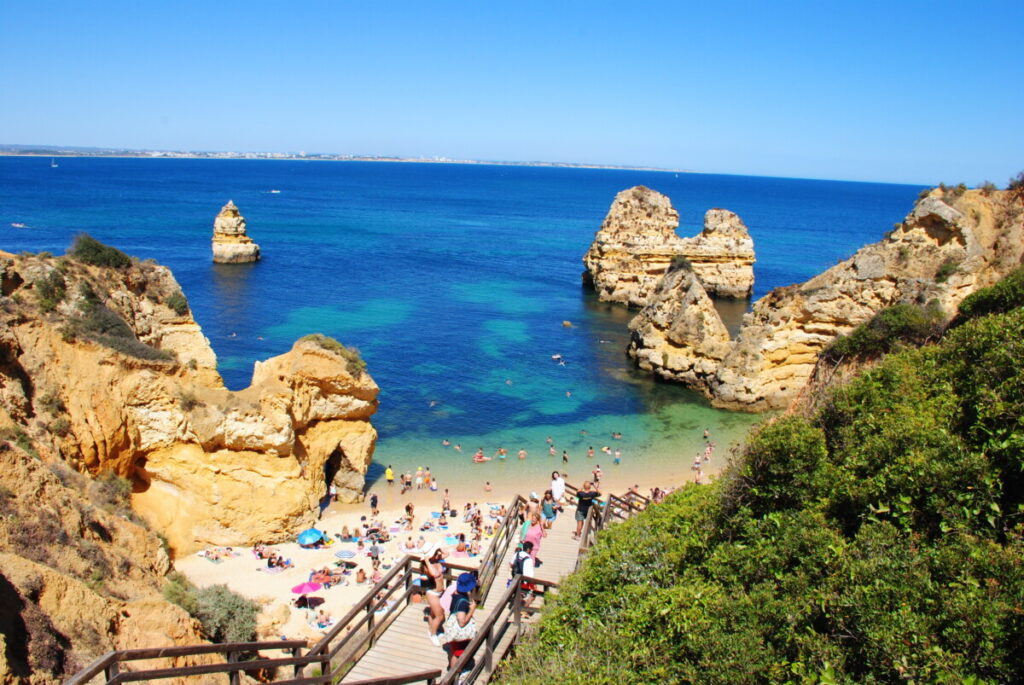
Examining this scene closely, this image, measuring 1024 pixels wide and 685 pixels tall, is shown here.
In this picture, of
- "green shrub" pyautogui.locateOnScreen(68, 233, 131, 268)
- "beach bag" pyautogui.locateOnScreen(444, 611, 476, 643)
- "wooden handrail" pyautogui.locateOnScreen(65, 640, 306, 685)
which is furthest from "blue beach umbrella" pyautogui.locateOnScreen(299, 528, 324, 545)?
"wooden handrail" pyautogui.locateOnScreen(65, 640, 306, 685)

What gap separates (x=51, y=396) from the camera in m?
17.8

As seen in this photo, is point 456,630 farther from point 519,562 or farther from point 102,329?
point 102,329

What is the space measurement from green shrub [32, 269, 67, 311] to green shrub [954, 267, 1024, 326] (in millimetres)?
24277

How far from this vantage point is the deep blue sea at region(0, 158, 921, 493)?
120ft

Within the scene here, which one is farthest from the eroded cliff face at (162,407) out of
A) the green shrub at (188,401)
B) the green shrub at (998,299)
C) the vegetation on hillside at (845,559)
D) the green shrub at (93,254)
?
the green shrub at (998,299)

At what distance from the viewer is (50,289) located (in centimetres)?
1980

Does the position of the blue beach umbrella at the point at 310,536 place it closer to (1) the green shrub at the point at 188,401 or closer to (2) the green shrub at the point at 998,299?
(1) the green shrub at the point at 188,401

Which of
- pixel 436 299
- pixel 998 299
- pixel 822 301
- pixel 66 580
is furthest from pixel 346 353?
pixel 436 299

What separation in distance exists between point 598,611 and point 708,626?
205 cm

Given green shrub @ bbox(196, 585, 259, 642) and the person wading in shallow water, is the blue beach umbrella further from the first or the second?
the person wading in shallow water

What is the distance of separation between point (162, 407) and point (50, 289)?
4569mm

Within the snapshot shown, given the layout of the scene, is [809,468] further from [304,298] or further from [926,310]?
[304,298]

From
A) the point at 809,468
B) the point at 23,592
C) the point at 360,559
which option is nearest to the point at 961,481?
the point at 809,468

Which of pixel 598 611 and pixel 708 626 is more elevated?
pixel 708 626
